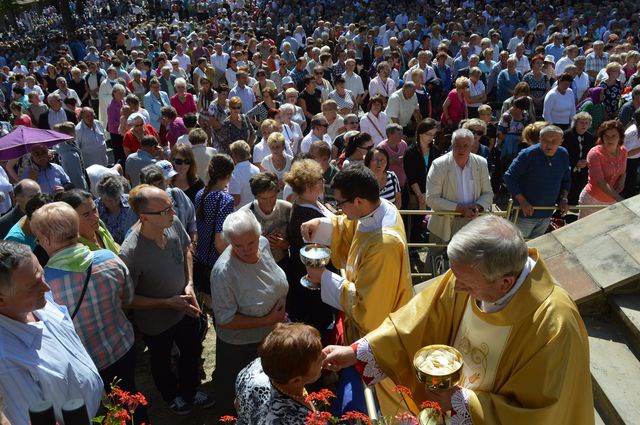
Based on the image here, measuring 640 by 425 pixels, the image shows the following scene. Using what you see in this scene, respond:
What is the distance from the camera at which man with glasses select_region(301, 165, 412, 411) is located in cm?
333

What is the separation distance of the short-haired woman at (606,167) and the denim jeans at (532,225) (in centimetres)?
51

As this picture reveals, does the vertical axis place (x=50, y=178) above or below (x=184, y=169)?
below

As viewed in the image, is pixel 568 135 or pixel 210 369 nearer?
pixel 210 369

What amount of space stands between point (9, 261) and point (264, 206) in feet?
7.84

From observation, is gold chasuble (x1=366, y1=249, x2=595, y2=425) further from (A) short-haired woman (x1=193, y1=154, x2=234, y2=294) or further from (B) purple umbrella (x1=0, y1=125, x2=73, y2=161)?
(B) purple umbrella (x1=0, y1=125, x2=73, y2=161)

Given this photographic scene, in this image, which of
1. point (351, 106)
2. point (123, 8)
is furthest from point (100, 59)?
point (123, 8)

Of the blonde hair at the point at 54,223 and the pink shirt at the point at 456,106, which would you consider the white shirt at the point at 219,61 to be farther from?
the blonde hair at the point at 54,223

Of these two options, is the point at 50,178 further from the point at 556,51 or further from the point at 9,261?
the point at 556,51

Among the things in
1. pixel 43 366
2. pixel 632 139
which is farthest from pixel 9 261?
pixel 632 139

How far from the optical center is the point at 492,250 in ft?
7.67

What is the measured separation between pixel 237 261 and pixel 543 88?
8510 mm

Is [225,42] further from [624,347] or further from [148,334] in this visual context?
[624,347]

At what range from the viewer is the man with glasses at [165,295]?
13.1 ft

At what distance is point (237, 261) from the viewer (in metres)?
3.80
